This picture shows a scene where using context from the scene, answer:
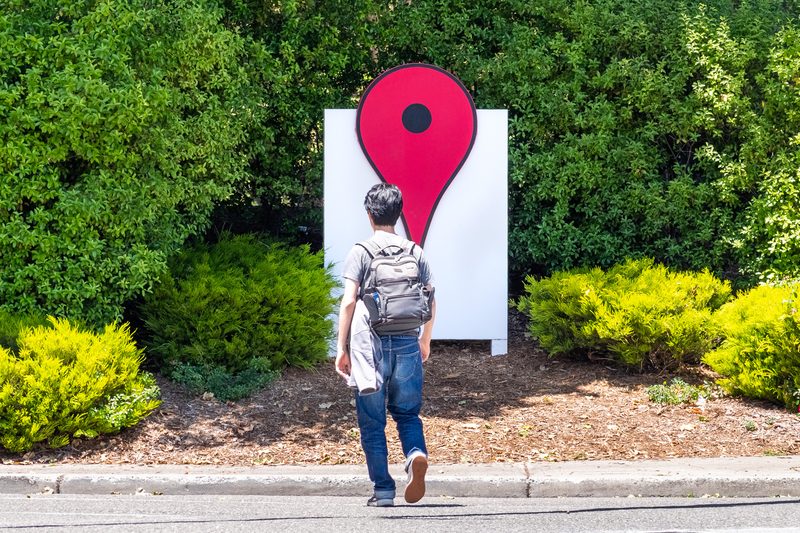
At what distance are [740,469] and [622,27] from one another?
18.1ft

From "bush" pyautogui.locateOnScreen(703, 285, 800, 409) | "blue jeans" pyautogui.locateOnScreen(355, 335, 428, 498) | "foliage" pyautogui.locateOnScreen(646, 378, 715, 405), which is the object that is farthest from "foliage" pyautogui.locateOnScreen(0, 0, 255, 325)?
"bush" pyautogui.locateOnScreen(703, 285, 800, 409)

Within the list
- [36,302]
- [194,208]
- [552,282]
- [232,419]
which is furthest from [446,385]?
[36,302]

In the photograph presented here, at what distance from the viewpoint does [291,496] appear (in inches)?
260

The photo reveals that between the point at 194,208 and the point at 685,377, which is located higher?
the point at 194,208

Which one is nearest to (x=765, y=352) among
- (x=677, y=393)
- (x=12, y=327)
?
(x=677, y=393)

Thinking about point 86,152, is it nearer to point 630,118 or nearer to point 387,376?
point 387,376

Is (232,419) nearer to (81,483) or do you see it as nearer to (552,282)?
(81,483)

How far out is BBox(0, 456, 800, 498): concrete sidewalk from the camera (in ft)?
21.4

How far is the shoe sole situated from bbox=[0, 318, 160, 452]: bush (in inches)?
102

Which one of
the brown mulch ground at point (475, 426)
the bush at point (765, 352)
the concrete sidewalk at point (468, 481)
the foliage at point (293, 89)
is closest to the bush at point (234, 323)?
the brown mulch ground at point (475, 426)

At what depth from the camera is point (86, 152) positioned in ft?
27.8

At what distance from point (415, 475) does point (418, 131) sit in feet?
16.5

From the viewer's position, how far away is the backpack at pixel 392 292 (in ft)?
18.6

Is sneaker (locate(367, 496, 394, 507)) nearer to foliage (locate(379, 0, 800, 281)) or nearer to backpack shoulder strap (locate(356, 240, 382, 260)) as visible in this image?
backpack shoulder strap (locate(356, 240, 382, 260))
